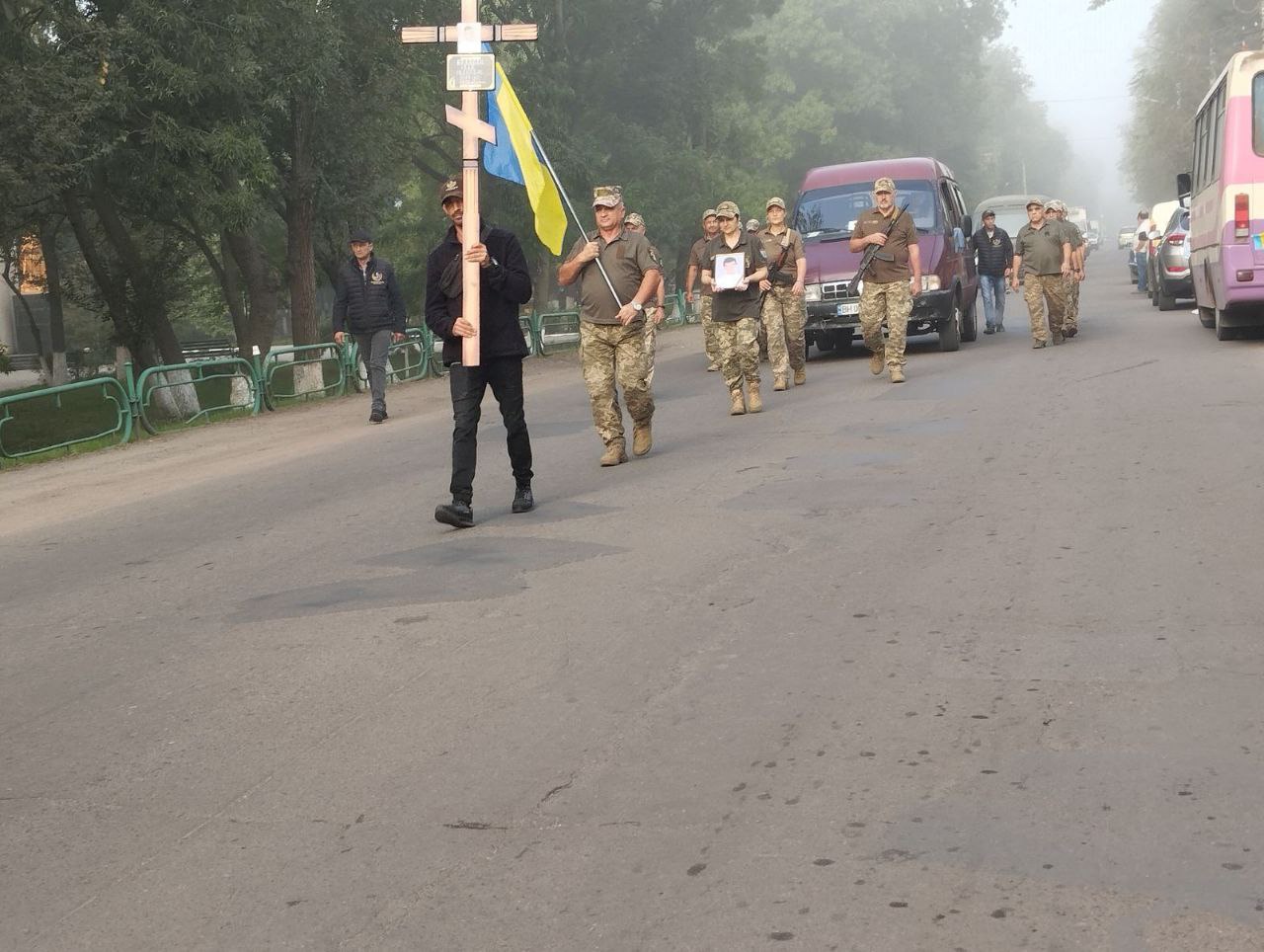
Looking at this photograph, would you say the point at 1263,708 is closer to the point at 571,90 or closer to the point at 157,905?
the point at 157,905

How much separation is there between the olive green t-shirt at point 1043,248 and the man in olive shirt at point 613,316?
368 inches

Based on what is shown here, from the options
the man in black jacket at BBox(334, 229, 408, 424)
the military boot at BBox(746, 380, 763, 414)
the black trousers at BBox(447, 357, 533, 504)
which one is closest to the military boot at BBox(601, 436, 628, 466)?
the black trousers at BBox(447, 357, 533, 504)

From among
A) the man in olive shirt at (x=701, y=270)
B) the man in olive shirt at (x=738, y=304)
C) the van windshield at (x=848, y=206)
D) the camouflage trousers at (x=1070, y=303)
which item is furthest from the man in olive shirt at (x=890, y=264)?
the camouflage trousers at (x=1070, y=303)

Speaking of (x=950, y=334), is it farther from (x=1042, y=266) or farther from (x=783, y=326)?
(x=783, y=326)

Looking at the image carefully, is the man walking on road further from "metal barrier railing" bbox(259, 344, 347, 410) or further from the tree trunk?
the tree trunk

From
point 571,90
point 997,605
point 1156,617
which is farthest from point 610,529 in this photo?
point 571,90

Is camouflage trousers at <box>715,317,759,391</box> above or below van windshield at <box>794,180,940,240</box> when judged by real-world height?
below

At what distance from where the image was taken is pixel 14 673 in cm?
680

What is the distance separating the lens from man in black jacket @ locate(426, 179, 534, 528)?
9617mm

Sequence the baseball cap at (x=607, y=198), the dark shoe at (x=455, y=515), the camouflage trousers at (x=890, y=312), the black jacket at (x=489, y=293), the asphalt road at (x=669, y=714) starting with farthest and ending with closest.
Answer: the camouflage trousers at (x=890, y=312) < the baseball cap at (x=607, y=198) < the black jacket at (x=489, y=293) < the dark shoe at (x=455, y=515) < the asphalt road at (x=669, y=714)

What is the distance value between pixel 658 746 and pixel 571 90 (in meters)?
36.6

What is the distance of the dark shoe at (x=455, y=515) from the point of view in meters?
9.54

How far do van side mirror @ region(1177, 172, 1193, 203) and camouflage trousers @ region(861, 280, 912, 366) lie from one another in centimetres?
594

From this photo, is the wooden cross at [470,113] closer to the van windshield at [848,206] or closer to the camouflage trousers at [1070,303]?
the van windshield at [848,206]
